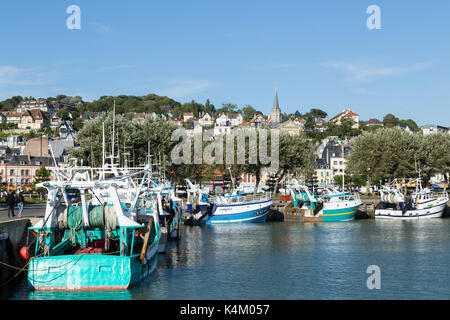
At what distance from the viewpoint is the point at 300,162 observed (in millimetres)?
94250

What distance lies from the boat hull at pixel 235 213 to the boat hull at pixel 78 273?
145ft

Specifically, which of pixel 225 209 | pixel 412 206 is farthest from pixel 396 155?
pixel 225 209

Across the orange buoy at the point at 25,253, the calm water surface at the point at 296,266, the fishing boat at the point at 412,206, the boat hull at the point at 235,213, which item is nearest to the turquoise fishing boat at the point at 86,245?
the orange buoy at the point at 25,253

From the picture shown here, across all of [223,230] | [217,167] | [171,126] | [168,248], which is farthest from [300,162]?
[168,248]

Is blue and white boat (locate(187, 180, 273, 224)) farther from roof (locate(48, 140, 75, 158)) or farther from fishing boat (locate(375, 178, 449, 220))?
roof (locate(48, 140, 75, 158))

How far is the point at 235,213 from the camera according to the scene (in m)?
72.7

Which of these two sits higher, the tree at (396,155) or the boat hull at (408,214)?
the tree at (396,155)

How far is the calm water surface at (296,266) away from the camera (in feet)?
99.8

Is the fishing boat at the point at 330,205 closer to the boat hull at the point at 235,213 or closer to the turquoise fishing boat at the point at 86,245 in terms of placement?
the boat hull at the point at 235,213

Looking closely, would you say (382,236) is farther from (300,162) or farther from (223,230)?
(300,162)

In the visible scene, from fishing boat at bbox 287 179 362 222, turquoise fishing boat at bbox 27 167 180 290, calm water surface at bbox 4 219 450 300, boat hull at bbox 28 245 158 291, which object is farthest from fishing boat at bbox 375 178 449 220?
boat hull at bbox 28 245 158 291

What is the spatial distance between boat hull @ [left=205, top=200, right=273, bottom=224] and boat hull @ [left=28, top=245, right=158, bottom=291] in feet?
145

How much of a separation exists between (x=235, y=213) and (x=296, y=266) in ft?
111
